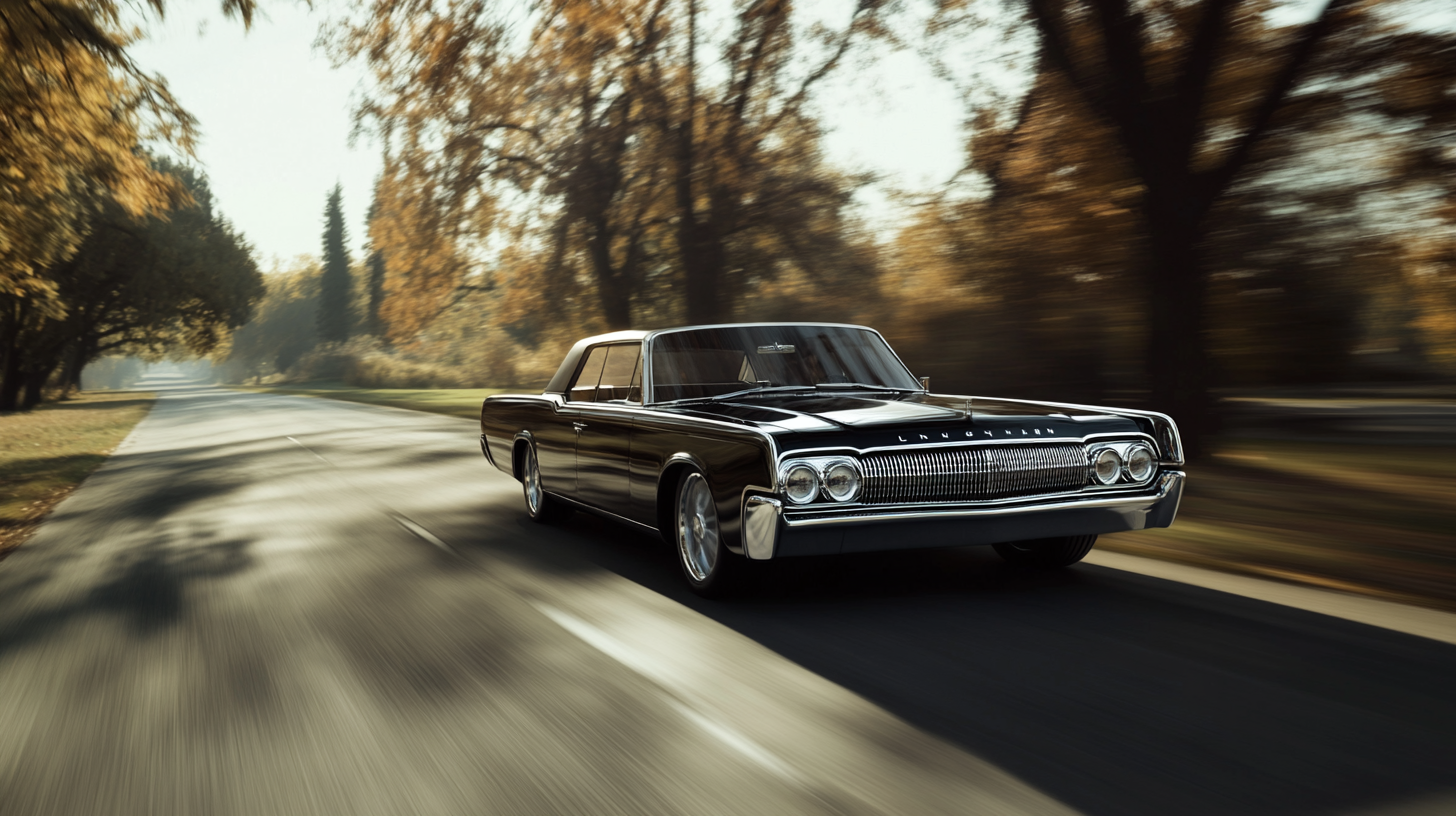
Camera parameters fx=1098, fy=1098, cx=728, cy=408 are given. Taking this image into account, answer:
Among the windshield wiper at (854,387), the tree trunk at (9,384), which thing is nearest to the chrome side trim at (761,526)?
the windshield wiper at (854,387)

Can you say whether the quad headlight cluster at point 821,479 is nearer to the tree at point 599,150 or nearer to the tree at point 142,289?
the tree at point 599,150

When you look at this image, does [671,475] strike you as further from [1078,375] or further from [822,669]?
[1078,375]

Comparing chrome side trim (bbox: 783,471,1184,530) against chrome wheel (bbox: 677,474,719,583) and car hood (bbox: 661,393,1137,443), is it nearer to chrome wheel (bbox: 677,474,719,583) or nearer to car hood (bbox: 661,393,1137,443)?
car hood (bbox: 661,393,1137,443)

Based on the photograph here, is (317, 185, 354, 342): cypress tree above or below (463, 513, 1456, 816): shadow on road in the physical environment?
above

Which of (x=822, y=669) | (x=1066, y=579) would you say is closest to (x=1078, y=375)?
(x=1066, y=579)

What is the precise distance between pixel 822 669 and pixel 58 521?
8496 mm

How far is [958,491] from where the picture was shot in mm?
5434

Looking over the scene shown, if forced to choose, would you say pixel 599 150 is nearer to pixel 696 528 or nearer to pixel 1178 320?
Answer: pixel 1178 320

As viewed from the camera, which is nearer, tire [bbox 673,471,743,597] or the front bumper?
the front bumper

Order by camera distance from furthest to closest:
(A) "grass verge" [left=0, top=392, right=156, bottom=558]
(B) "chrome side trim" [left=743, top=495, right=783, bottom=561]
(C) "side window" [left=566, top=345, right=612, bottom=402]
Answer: (A) "grass verge" [left=0, top=392, right=156, bottom=558]
(C) "side window" [left=566, top=345, right=612, bottom=402]
(B) "chrome side trim" [left=743, top=495, right=783, bottom=561]

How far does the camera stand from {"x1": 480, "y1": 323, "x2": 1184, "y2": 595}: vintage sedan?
5.28m

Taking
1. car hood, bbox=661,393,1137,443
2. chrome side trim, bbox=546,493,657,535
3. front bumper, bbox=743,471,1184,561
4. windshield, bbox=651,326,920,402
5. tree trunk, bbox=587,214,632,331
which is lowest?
chrome side trim, bbox=546,493,657,535

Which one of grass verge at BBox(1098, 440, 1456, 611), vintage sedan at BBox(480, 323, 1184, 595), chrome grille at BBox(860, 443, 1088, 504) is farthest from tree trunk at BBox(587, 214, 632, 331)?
chrome grille at BBox(860, 443, 1088, 504)

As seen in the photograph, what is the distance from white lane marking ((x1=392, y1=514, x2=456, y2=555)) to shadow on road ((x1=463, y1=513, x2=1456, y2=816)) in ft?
6.04
